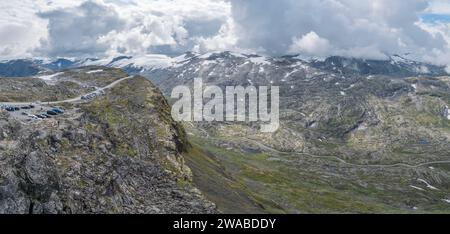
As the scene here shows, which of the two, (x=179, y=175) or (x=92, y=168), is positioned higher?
(x=92, y=168)

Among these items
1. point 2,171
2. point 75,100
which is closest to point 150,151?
point 75,100

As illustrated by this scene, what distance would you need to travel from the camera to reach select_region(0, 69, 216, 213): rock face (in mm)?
74938

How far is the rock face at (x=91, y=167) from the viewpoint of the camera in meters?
74.9

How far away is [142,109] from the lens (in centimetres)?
19000

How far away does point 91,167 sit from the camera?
97.6 metres

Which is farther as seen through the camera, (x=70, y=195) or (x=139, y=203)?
(x=139, y=203)

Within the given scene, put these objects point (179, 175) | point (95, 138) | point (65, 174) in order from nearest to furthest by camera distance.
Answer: point (65, 174), point (95, 138), point (179, 175)

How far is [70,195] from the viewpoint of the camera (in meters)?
82.4
